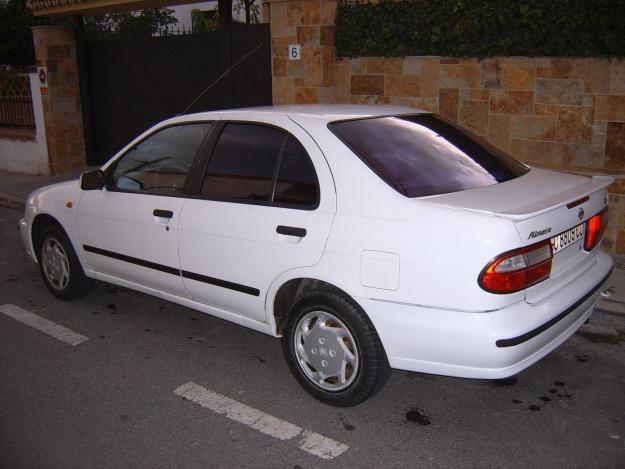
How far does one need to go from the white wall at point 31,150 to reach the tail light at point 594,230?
432 inches

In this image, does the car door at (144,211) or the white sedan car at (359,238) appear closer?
the white sedan car at (359,238)

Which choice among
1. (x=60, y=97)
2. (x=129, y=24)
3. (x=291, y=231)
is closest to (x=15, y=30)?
(x=129, y=24)

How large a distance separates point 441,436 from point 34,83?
11.5 metres

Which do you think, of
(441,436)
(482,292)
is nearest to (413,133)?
(482,292)

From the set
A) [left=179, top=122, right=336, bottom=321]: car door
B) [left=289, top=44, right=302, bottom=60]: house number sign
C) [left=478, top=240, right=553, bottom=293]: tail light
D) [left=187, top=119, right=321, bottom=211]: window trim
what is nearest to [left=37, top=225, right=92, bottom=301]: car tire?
[left=179, top=122, right=336, bottom=321]: car door

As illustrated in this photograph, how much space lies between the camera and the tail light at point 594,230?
399 cm

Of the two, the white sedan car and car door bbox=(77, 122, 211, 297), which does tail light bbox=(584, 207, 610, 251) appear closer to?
the white sedan car

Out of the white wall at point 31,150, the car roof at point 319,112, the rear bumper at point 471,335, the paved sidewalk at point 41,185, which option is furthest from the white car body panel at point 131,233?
the white wall at point 31,150

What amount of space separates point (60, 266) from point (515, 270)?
159 inches

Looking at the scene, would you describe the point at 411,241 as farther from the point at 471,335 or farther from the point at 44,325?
the point at 44,325

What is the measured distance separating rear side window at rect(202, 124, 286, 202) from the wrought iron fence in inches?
388

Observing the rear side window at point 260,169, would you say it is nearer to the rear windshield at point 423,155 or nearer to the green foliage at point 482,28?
the rear windshield at point 423,155

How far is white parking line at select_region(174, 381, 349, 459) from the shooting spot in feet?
11.8

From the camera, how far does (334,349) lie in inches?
154
